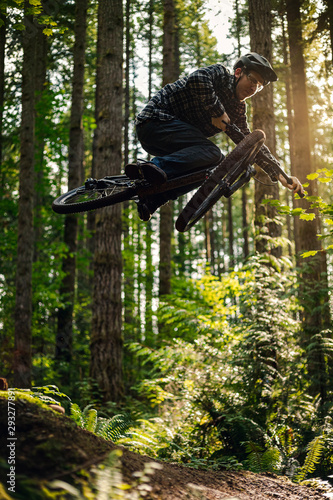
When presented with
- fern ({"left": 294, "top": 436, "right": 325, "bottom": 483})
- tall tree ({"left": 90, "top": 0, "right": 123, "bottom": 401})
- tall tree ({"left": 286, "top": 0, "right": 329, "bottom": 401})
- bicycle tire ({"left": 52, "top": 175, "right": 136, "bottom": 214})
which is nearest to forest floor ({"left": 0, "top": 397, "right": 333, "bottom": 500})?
fern ({"left": 294, "top": 436, "right": 325, "bottom": 483})

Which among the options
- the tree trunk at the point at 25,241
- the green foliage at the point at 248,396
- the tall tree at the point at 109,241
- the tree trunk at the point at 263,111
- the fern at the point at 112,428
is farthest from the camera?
the tree trunk at the point at 25,241

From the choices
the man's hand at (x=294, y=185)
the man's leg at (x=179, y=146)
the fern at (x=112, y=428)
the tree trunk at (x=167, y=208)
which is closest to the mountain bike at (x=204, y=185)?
the man's leg at (x=179, y=146)

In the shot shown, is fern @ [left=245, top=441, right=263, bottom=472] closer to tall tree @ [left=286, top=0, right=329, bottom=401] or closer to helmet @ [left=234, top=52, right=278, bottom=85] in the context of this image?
tall tree @ [left=286, top=0, right=329, bottom=401]

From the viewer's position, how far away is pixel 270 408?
5.78 meters

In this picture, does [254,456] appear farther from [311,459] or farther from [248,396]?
[248,396]

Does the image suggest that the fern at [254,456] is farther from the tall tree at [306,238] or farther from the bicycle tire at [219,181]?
the bicycle tire at [219,181]

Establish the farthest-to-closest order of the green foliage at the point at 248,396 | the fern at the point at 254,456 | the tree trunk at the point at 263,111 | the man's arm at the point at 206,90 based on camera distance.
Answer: the tree trunk at the point at 263,111
the green foliage at the point at 248,396
the fern at the point at 254,456
the man's arm at the point at 206,90

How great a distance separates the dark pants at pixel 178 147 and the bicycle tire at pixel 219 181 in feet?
0.52

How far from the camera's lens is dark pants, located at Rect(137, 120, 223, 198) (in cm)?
467

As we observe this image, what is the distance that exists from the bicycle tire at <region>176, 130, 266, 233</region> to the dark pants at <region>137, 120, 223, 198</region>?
159 mm

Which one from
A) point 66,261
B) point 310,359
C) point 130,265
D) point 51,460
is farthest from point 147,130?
point 130,265

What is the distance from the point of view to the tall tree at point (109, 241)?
25.6 feet

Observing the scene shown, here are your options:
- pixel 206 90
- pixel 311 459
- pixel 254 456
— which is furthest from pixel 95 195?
pixel 311 459

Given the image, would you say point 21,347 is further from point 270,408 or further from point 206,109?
point 206,109
